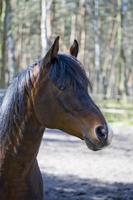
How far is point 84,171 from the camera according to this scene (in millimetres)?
7617

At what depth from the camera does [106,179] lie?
22.8 feet

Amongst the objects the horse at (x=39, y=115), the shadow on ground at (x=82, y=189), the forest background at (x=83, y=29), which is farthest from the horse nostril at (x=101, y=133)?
the forest background at (x=83, y=29)

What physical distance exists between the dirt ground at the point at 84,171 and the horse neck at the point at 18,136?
9.61ft

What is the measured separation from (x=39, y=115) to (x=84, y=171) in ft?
17.3

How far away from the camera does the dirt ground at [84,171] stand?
Result: 5871 mm

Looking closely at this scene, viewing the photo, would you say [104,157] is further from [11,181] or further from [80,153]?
[11,181]

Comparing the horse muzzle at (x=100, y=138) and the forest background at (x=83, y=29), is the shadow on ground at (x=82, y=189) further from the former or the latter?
the forest background at (x=83, y=29)

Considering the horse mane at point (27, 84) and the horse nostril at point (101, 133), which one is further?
the horse mane at point (27, 84)

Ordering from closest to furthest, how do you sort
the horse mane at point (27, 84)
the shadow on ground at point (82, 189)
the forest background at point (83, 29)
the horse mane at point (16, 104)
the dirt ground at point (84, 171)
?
the horse mane at point (27, 84) → the horse mane at point (16, 104) → the shadow on ground at point (82, 189) → the dirt ground at point (84, 171) → the forest background at point (83, 29)

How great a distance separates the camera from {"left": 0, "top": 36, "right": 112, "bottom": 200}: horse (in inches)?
92.9

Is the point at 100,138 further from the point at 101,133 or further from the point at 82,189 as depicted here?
the point at 82,189

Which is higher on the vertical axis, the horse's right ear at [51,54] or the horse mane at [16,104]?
the horse's right ear at [51,54]

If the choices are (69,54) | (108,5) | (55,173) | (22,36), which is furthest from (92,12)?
(69,54)

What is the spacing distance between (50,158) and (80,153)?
1.03 metres
